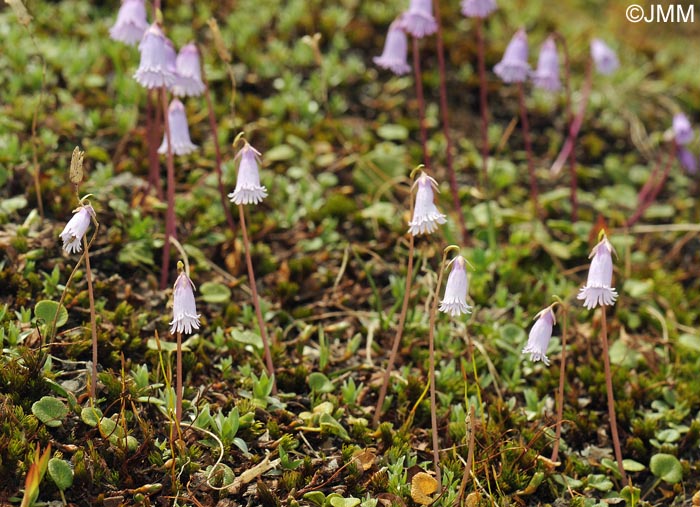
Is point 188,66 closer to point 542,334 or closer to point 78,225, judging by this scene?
point 78,225

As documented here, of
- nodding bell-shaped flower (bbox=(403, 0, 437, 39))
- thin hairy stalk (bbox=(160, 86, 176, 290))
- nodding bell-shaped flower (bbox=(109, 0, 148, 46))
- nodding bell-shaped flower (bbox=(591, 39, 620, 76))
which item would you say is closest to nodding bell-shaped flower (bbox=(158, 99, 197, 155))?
thin hairy stalk (bbox=(160, 86, 176, 290))

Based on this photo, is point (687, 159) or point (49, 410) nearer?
point (49, 410)

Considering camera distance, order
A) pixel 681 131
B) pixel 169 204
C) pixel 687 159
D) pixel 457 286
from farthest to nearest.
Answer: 1. pixel 687 159
2. pixel 681 131
3. pixel 169 204
4. pixel 457 286

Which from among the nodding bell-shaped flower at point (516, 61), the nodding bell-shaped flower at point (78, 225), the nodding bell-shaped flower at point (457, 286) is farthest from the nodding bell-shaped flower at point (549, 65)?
the nodding bell-shaped flower at point (78, 225)

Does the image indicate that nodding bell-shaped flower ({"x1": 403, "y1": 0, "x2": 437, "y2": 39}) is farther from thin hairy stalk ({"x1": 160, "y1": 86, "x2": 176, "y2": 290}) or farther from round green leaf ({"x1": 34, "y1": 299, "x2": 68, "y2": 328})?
round green leaf ({"x1": 34, "y1": 299, "x2": 68, "y2": 328})

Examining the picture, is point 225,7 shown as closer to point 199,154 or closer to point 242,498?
point 199,154

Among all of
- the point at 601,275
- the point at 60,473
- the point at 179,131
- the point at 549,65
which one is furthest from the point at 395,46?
the point at 60,473

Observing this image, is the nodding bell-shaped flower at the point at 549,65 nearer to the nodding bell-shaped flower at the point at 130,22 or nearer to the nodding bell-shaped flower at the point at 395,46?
the nodding bell-shaped flower at the point at 395,46
